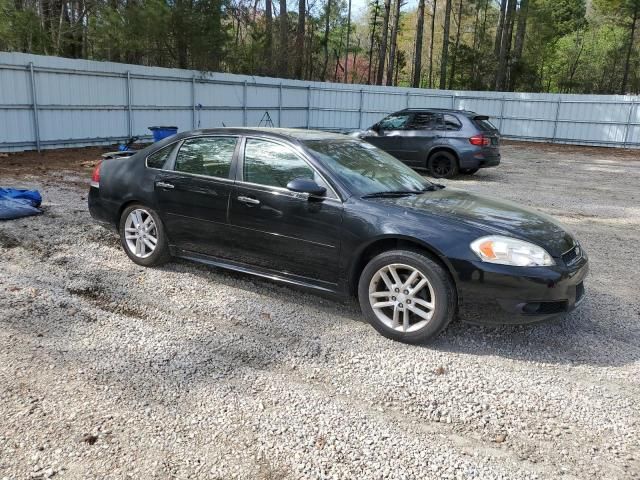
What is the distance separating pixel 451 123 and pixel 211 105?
904 cm

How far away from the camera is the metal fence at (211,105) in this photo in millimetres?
13734

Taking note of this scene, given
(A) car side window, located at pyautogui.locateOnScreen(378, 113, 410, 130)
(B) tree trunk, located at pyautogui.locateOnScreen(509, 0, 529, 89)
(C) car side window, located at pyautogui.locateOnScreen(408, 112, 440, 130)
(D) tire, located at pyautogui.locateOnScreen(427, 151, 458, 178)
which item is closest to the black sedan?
(D) tire, located at pyautogui.locateOnScreen(427, 151, 458, 178)

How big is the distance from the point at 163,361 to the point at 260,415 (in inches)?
37.0

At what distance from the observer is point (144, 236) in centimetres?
552

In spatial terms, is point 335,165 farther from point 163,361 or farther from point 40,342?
point 40,342

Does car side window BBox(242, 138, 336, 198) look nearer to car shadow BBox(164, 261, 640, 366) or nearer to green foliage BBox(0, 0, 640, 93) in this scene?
car shadow BBox(164, 261, 640, 366)

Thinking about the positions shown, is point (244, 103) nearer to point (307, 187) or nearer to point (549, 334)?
point (307, 187)

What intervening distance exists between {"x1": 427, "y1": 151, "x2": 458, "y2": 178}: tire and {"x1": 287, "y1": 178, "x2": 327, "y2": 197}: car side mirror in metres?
9.14

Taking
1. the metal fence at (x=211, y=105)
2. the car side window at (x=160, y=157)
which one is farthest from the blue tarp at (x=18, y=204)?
the metal fence at (x=211, y=105)

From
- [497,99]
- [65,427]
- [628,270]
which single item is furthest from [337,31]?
[65,427]

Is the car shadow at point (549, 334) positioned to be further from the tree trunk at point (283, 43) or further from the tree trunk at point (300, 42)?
the tree trunk at point (300, 42)

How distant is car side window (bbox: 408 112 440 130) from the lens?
13141mm

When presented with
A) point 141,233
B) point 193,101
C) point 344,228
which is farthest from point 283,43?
point 344,228

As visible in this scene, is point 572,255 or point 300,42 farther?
point 300,42
